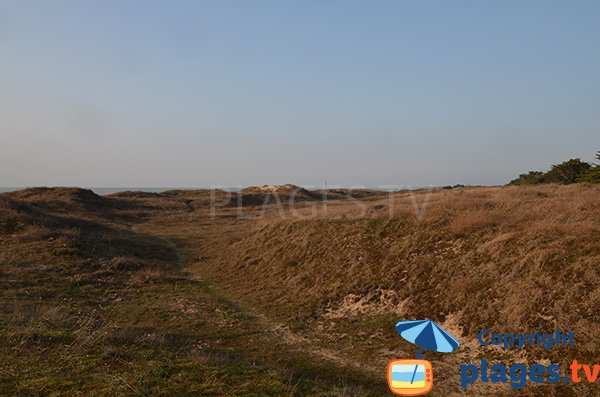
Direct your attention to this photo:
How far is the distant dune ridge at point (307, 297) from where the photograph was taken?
340 inches

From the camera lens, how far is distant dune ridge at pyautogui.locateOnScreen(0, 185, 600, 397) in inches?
340

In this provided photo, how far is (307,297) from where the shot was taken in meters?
18.2

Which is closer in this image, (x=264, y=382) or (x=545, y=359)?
(x=264, y=382)

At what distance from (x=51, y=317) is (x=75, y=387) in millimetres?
6029

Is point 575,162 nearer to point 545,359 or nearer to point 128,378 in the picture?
point 545,359

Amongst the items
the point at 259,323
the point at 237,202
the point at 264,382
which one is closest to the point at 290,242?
the point at 259,323

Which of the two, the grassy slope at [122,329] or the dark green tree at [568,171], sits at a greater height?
the dark green tree at [568,171]

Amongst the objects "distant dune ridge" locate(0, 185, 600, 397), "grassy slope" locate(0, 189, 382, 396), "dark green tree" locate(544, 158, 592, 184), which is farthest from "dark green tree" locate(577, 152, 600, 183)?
"grassy slope" locate(0, 189, 382, 396)

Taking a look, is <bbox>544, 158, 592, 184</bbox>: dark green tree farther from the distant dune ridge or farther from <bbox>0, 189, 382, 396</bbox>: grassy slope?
<bbox>0, 189, 382, 396</bbox>: grassy slope

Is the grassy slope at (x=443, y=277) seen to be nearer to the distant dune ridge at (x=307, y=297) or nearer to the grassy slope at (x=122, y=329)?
the distant dune ridge at (x=307, y=297)

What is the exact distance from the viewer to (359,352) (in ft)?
42.5

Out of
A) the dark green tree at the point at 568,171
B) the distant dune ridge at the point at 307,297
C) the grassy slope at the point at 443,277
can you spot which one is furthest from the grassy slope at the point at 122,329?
the dark green tree at the point at 568,171

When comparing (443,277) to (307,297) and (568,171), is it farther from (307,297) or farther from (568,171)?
(568,171)

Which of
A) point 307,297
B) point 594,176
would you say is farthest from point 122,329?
point 594,176
